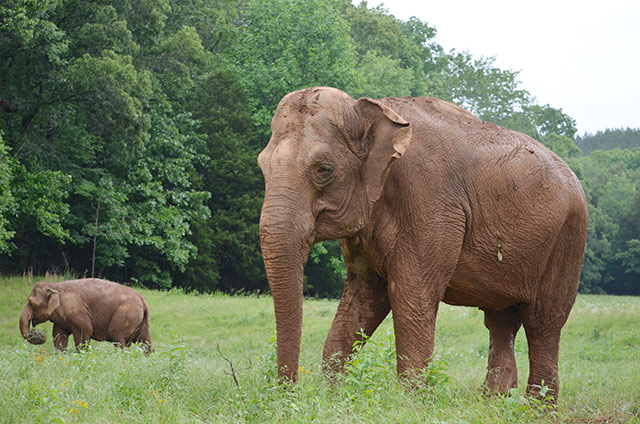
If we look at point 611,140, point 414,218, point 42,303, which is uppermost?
point 611,140

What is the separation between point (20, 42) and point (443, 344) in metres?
16.7

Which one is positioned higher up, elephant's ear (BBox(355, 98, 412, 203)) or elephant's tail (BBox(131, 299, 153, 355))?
elephant's ear (BBox(355, 98, 412, 203))

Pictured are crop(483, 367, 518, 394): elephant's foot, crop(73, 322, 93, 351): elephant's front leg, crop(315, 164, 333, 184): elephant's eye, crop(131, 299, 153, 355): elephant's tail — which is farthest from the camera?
crop(131, 299, 153, 355): elephant's tail

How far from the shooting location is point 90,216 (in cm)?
3017

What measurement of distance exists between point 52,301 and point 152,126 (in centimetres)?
1852

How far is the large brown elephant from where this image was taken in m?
5.92

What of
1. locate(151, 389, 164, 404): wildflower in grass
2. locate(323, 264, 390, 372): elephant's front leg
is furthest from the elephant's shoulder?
locate(151, 389, 164, 404): wildflower in grass

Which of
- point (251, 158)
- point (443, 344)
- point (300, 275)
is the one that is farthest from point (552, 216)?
point (251, 158)

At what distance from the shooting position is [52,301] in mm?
14688

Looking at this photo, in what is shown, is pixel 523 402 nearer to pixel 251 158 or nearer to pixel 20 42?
pixel 20 42

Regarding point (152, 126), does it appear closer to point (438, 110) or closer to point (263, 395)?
point (438, 110)

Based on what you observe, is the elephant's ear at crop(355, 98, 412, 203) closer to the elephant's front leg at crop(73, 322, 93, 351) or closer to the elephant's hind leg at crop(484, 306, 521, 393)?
the elephant's hind leg at crop(484, 306, 521, 393)

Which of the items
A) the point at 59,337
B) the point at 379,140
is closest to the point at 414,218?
the point at 379,140

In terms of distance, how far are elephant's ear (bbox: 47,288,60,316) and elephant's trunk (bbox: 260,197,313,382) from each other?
1009 cm
